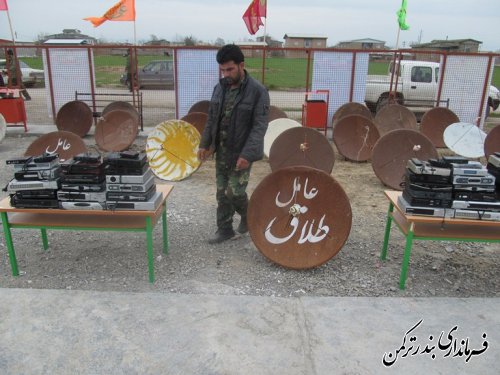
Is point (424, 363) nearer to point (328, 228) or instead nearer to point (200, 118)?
point (328, 228)

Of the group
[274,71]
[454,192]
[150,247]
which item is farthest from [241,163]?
[274,71]

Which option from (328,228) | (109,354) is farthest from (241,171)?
(109,354)

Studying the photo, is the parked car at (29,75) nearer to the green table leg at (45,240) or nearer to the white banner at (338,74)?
the white banner at (338,74)

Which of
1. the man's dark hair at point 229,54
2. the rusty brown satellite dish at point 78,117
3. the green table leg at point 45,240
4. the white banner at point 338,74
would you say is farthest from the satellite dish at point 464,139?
the rusty brown satellite dish at point 78,117

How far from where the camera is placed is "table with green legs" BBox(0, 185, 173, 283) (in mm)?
3691

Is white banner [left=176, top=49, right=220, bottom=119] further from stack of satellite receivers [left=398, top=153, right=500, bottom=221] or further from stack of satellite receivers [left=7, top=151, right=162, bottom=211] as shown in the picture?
stack of satellite receivers [left=398, top=153, right=500, bottom=221]

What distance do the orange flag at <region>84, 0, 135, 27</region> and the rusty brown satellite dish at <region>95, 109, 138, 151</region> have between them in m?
4.16

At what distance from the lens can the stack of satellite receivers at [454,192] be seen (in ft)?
11.6

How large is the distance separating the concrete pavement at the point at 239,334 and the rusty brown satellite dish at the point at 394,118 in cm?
701

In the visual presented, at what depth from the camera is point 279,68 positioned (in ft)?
61.2

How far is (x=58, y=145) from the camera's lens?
6.96 meters

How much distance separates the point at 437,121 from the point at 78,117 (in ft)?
29.6

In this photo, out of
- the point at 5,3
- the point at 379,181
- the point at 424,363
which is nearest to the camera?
the point at 424,363

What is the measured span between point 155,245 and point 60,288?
1132mm
